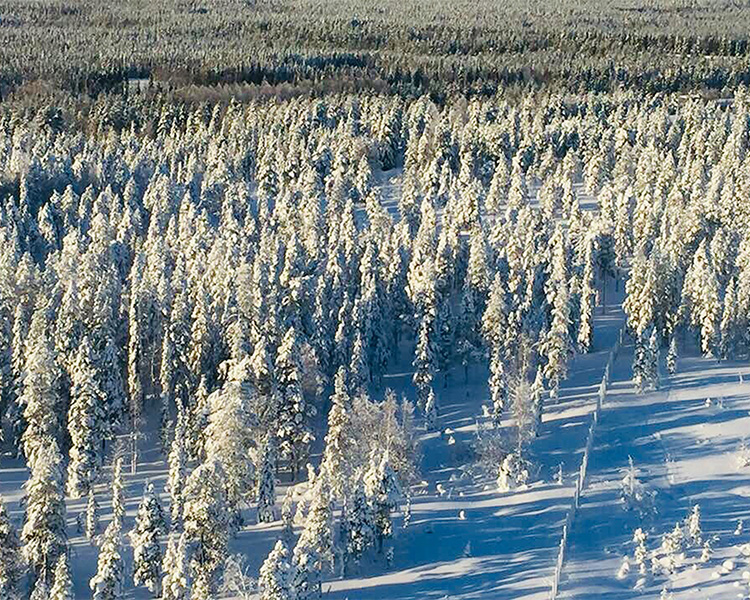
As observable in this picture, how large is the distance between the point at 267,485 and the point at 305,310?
29.1 metres

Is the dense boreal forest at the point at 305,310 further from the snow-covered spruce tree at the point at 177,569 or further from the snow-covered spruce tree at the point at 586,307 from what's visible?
the snow-covered spruce tree at the point at 586,307

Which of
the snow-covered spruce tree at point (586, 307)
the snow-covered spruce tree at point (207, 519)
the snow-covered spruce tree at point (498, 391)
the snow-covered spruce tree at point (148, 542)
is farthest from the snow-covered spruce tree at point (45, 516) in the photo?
the snow-covered spruce tree at point (586, 307)

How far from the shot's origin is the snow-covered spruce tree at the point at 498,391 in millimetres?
78375

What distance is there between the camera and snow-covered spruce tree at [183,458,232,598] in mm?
54125

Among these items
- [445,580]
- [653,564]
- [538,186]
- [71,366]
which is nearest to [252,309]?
[71,366]

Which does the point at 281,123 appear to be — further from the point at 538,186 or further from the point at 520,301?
the point at 520,301

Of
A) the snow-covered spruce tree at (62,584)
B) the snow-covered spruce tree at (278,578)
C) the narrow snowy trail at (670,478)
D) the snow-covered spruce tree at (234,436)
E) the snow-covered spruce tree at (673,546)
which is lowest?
the narrow snowy trail at (670,478)

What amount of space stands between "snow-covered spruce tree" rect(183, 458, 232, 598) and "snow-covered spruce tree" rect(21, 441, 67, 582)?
23.1ft

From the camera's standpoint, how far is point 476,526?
64.2m

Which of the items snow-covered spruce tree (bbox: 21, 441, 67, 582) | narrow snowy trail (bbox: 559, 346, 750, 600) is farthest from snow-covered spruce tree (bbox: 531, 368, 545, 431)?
snow-covered spruce tree (bbox: 21, 441, 67, 582)

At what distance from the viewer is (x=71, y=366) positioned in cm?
7394

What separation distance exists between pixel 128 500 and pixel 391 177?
10209 cm

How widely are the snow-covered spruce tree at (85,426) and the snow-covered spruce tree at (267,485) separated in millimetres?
12587

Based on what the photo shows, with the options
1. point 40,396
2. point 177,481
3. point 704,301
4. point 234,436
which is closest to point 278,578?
point 234,436
